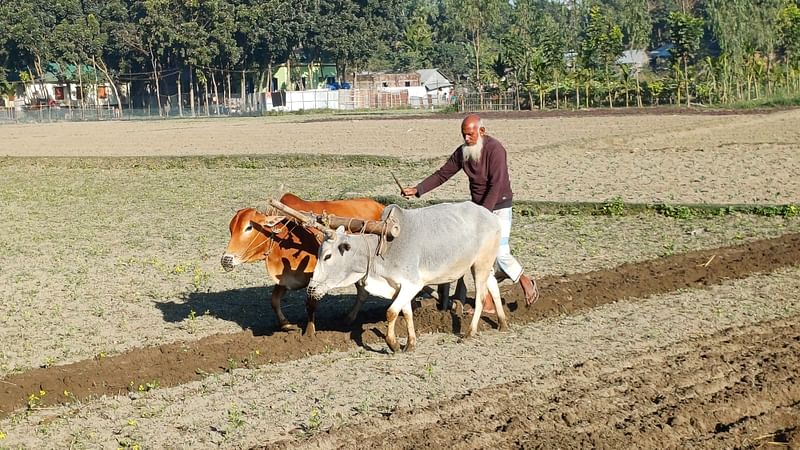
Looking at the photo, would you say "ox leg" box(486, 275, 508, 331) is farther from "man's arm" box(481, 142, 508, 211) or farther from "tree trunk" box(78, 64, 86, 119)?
"tree trunk" box(78, 64, 86, 119)

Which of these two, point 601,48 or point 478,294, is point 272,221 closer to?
point 478,294

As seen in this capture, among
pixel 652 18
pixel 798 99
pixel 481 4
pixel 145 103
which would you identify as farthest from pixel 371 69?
pixel 798 99

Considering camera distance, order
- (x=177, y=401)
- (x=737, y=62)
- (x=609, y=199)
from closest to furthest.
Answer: (x=177, y=401) < (x=609, y=199) < (x=737, y=62)

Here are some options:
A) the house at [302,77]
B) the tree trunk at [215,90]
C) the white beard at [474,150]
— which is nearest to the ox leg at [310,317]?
the white beard at [474,150]

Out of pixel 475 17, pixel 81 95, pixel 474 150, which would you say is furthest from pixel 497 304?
pixel 475 17

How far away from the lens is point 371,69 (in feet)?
425

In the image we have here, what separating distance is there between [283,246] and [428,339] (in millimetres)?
1911

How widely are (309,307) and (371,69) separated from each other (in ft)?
392

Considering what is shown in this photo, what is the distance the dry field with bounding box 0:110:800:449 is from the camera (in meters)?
8.45

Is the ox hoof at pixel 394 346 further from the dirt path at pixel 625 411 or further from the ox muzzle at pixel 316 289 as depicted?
the dirt path at pixel 625 411

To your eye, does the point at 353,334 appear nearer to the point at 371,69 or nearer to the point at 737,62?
the point at 737,62

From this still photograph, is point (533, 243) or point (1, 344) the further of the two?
point (533, 243)

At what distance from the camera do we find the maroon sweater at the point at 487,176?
38.9ft

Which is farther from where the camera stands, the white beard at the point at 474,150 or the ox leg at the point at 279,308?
the ox leg at the point at 279,308
